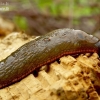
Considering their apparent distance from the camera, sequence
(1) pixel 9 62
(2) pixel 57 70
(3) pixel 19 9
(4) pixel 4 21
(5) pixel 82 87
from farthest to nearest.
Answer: (3) pixel 19 9 → (4) pixel 4 21 → (1) pixel 9 62 → (2) pixel 57 70 → (5) pixel 82 87

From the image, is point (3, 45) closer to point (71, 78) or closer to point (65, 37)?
point (65, 37)

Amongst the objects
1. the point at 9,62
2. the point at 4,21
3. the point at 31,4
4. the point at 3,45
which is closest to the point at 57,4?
the point at 31,4

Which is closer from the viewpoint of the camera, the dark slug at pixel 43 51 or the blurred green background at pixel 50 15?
the dark slug at pixel 43 51

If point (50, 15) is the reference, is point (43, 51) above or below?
above

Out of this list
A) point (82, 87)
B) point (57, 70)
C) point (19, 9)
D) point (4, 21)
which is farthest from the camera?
point (19, 9)

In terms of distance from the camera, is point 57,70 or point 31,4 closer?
point 57,70

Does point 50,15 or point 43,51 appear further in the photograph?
point 50,15

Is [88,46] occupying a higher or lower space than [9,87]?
higher
